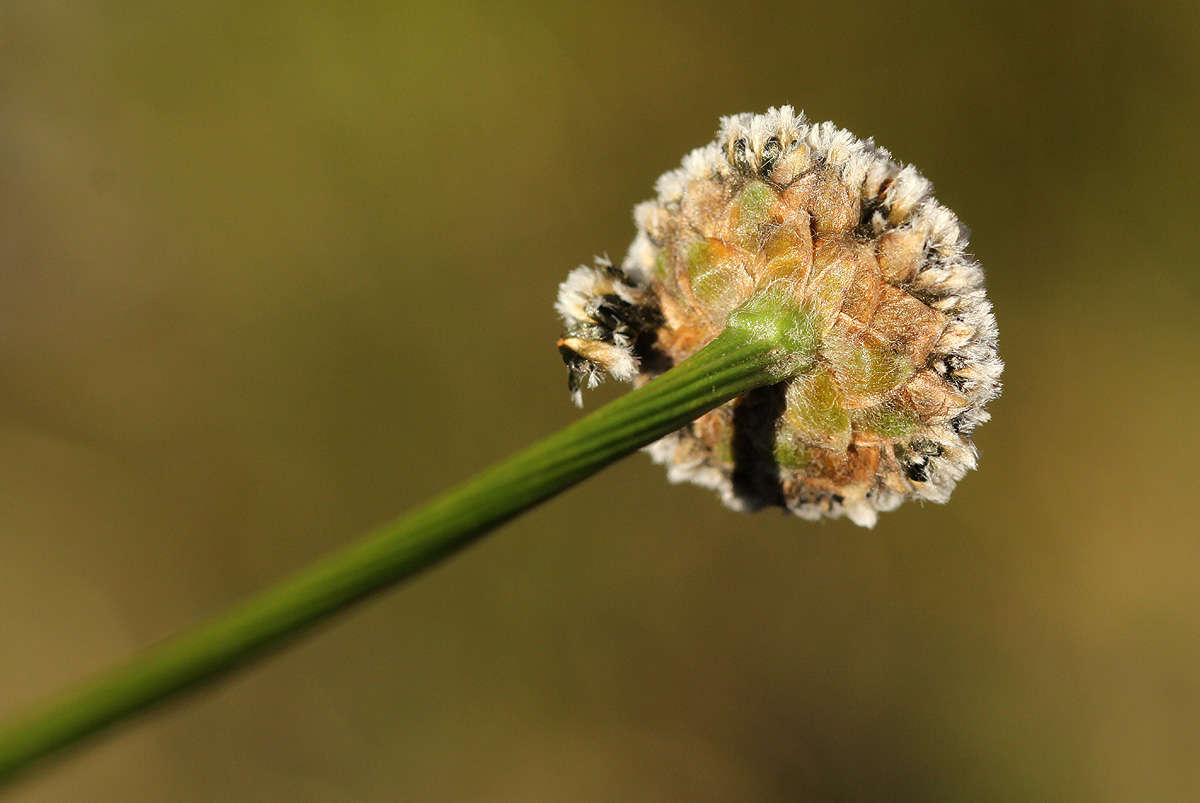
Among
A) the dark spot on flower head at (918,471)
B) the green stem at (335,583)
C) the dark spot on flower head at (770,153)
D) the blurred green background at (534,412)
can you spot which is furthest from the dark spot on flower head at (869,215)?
the blurred green background at (534,412)

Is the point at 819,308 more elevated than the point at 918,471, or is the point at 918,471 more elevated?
the point at 819,308

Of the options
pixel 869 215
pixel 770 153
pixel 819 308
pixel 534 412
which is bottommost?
pixel 819 308

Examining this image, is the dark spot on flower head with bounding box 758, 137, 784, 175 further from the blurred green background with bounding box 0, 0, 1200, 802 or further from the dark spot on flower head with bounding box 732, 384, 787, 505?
the blurred green background with bounding box 0, 0, 1200, 802

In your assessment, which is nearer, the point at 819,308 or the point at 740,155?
the point at 819,308

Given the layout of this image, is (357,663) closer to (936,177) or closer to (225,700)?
(225,700)

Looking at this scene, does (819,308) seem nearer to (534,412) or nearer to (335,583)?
(335,583)

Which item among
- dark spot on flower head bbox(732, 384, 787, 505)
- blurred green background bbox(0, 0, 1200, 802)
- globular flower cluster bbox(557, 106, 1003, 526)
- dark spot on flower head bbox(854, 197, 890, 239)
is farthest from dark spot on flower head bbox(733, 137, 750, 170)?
blurred green background bbox(0, 0, 1200, 802)

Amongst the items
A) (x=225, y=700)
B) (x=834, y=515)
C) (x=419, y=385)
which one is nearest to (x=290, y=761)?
(x=225, y=700)

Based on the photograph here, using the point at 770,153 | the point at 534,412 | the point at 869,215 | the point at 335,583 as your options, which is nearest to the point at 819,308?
the point at 869,215
